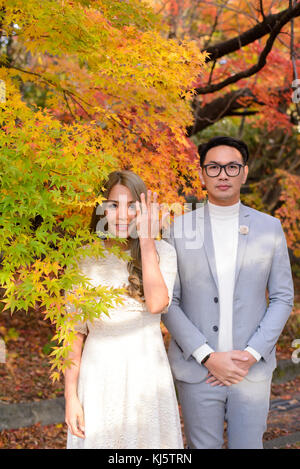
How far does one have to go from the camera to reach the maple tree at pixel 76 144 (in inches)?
102

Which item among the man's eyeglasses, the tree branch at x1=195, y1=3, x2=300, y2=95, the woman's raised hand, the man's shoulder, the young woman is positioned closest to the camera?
the woman's raised hand

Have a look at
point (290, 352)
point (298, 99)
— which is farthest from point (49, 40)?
point (290, 352)

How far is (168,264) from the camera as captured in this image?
2793 millimetres

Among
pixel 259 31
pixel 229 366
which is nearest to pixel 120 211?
pixel 229 366

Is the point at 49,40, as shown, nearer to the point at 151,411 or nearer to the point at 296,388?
the point at 151,411

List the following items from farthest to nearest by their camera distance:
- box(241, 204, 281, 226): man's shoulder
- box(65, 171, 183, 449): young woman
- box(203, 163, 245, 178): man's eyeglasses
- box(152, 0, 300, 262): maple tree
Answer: box(152, 0, 300, 262): maple tree
box(241, 204, 281, 226): man's shoulder
box(203, 163, 245, 178): man's eyeglasses
box(65, 171, 183, 449): young woman

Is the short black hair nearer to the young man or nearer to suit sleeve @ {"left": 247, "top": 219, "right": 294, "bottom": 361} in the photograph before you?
the young man

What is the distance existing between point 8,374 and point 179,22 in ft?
21.0

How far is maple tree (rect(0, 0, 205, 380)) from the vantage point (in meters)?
2.59

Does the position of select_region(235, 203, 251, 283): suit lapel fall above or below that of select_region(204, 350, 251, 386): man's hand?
above

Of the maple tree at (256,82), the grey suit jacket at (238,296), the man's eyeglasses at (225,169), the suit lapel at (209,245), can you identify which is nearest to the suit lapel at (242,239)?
the grey suit jacket at (238,296)

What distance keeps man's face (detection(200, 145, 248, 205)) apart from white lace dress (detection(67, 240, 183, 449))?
1.79ft

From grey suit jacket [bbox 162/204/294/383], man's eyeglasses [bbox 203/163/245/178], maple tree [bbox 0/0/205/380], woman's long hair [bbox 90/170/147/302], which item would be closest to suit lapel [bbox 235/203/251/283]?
grey suit jacket [bbox 162/204/294/383]

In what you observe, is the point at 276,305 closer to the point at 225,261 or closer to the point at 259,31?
the point at 225,261
